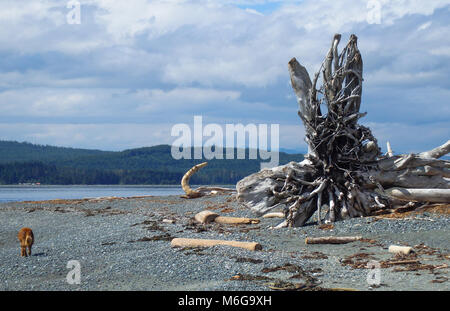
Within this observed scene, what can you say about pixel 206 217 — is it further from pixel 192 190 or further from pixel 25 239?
pixel 192 190

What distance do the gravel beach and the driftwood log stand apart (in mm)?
868

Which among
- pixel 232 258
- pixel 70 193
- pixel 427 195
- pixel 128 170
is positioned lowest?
pixel 70 193

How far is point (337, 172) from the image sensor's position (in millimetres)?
17375

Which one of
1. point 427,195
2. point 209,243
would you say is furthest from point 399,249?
point 427,195

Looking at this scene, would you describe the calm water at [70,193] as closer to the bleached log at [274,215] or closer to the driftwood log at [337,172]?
the bleached log at [274,215]

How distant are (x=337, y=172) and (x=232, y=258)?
746 centimetres

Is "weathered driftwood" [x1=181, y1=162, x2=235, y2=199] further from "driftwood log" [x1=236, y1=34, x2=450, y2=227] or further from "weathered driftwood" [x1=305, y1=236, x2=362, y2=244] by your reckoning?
"weathered driftwood" [x1=305, y1=236, x2=362, y2=244]

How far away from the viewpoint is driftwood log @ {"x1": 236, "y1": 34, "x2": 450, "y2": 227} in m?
16.9

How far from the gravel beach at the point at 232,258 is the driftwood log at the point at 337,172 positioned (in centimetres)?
87

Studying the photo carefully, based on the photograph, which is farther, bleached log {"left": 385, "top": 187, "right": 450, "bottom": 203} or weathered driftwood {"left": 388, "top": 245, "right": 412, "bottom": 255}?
bleached log {"left": 385, "top": 187, "right": 450, "bottom": 203}

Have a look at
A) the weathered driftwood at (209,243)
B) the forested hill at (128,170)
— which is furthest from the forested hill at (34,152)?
the weathered driftwood at (209,243)

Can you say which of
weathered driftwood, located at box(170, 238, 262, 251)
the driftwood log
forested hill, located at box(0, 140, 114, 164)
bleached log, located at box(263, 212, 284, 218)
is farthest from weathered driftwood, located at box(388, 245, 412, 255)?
forested hill, located at box(0, 140, 114, 164)
